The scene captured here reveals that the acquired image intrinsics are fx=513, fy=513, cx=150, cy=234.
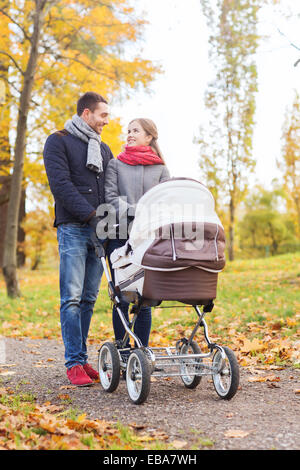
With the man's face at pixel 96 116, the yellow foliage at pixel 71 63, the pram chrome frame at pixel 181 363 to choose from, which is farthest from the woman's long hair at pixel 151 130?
the yellow foliage at pixel 71 63

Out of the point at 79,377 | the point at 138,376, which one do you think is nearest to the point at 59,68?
the point at 79,377

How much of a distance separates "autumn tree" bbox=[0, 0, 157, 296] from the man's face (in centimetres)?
612

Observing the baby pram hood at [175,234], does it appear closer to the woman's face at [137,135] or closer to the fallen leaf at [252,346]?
the woman's face at [137,135]

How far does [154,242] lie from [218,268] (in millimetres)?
471

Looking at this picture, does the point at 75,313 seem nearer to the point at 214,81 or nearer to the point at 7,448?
the point at 7,448

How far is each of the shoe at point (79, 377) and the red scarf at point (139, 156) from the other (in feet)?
5.34

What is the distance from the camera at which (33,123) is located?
12.3m

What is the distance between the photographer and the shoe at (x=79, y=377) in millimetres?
3891

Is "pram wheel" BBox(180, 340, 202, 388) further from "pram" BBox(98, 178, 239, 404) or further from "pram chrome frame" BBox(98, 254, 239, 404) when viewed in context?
"pram" BBox(98, 178, 239, 404)

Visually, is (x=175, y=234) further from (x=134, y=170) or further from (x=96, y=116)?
(x=96, y=116)

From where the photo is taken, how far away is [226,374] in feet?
11.2

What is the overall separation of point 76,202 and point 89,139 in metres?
0.59

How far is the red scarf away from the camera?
3854 mm

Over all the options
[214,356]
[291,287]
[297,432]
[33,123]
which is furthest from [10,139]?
[297,432]
